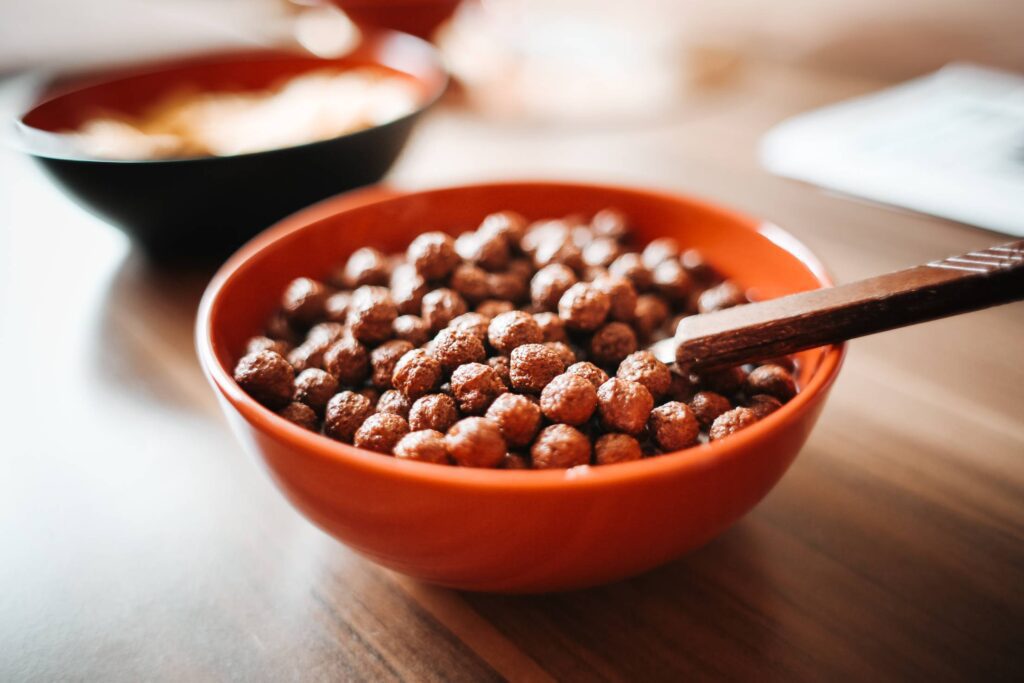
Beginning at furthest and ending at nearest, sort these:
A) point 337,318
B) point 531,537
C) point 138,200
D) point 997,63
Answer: point 997,63, point 138,200, point 337,318, point 531,537

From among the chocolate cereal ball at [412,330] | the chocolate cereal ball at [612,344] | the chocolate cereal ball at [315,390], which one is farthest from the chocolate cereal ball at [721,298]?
the chocolate cereal ball at [315,390]

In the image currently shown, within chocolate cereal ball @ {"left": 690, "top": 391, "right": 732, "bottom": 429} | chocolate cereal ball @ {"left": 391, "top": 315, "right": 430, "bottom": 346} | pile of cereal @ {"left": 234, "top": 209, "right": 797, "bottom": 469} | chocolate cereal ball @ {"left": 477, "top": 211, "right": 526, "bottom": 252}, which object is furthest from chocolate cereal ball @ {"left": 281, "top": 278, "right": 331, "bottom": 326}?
chocolate cereal ball @ {"left": 690, "top": 391, "right": 732, "bottom": 429}

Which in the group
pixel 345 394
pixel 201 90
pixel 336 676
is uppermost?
pixel 201 90

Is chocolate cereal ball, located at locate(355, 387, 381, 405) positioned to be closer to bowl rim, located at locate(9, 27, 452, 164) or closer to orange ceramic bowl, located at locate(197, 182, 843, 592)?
orange ceramic bowl, located at locate(197, 182, 843, 592)

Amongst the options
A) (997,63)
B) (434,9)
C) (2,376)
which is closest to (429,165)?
(434,9)

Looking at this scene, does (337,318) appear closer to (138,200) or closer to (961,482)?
(138,200)

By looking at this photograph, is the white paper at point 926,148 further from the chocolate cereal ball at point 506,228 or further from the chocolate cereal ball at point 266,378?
the chocolate cereal ball at point 266,378

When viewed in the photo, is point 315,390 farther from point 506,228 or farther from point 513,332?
point 506,228

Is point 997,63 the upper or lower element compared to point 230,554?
upper
